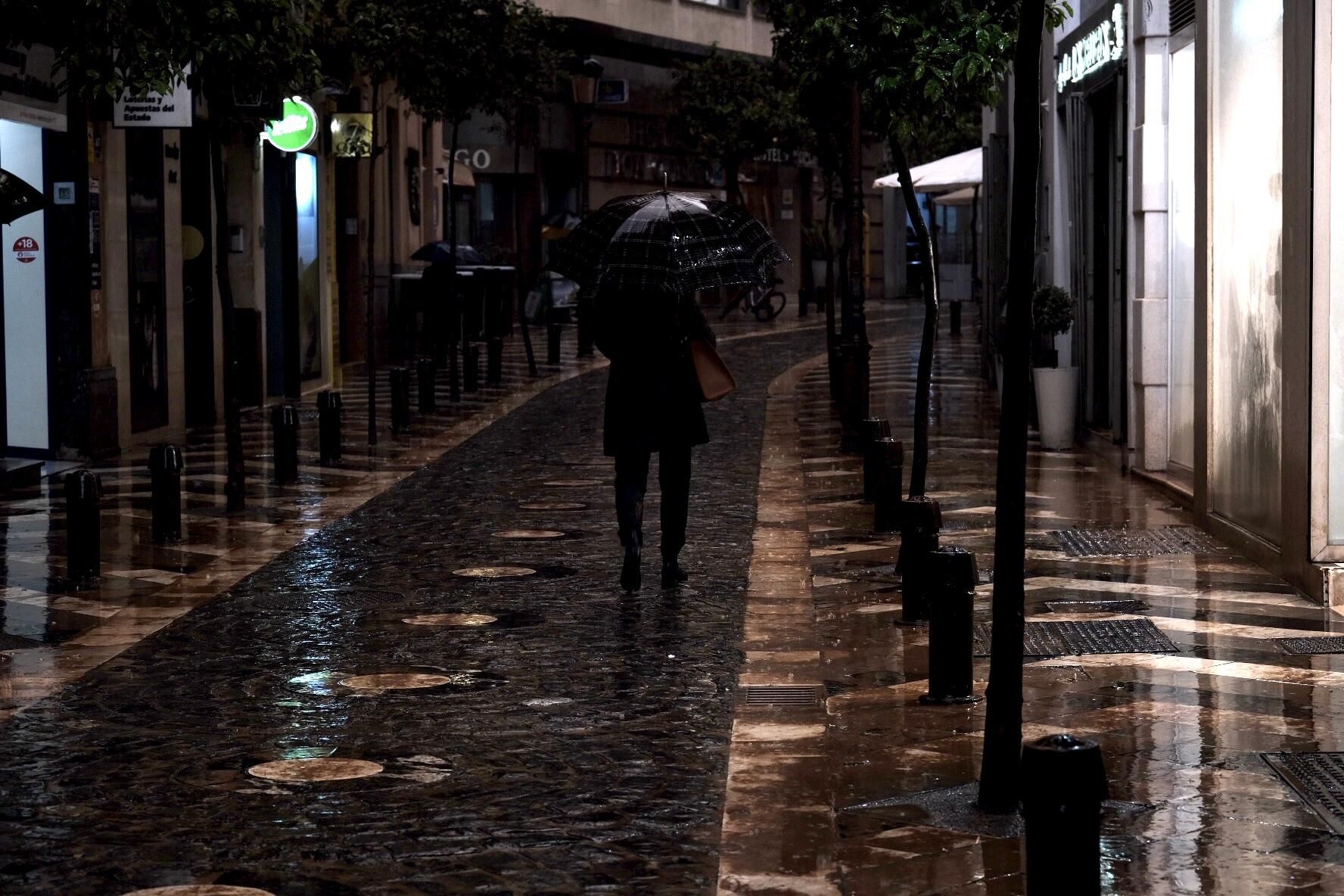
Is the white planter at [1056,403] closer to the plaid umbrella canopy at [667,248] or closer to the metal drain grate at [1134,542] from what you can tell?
the metal drain grate at [1134,542]

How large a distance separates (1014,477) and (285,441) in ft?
32.8

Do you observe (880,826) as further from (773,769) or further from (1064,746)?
(1064,746)

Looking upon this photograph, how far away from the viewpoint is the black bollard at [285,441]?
48.8ft

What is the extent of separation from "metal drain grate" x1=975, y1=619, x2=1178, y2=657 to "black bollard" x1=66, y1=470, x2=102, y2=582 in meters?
4.55

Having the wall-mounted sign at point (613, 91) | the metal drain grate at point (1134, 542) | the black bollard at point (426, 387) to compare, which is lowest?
the metal drain grate at point (1134, 542)

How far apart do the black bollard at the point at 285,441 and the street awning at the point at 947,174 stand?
11620 mm

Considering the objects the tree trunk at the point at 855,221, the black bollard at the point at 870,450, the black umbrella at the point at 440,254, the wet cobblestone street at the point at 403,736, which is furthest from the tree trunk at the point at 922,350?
the black umbrella at the point at 440,254

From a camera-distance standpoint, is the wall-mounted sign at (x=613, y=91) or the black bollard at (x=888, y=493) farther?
the wall-mounted sign at (x=613, y=91)

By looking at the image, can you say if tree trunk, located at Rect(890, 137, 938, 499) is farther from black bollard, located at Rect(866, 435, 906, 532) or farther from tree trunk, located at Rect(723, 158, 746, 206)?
tree trunk, located at Rect(723, 158, 746, 206)

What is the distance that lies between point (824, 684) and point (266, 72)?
781cm

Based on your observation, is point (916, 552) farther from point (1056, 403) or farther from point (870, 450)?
point (1056, 403)

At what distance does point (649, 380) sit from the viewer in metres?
9.84

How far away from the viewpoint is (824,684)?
7719 mm

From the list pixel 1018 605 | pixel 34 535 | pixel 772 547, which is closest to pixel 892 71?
pixel 772 547
